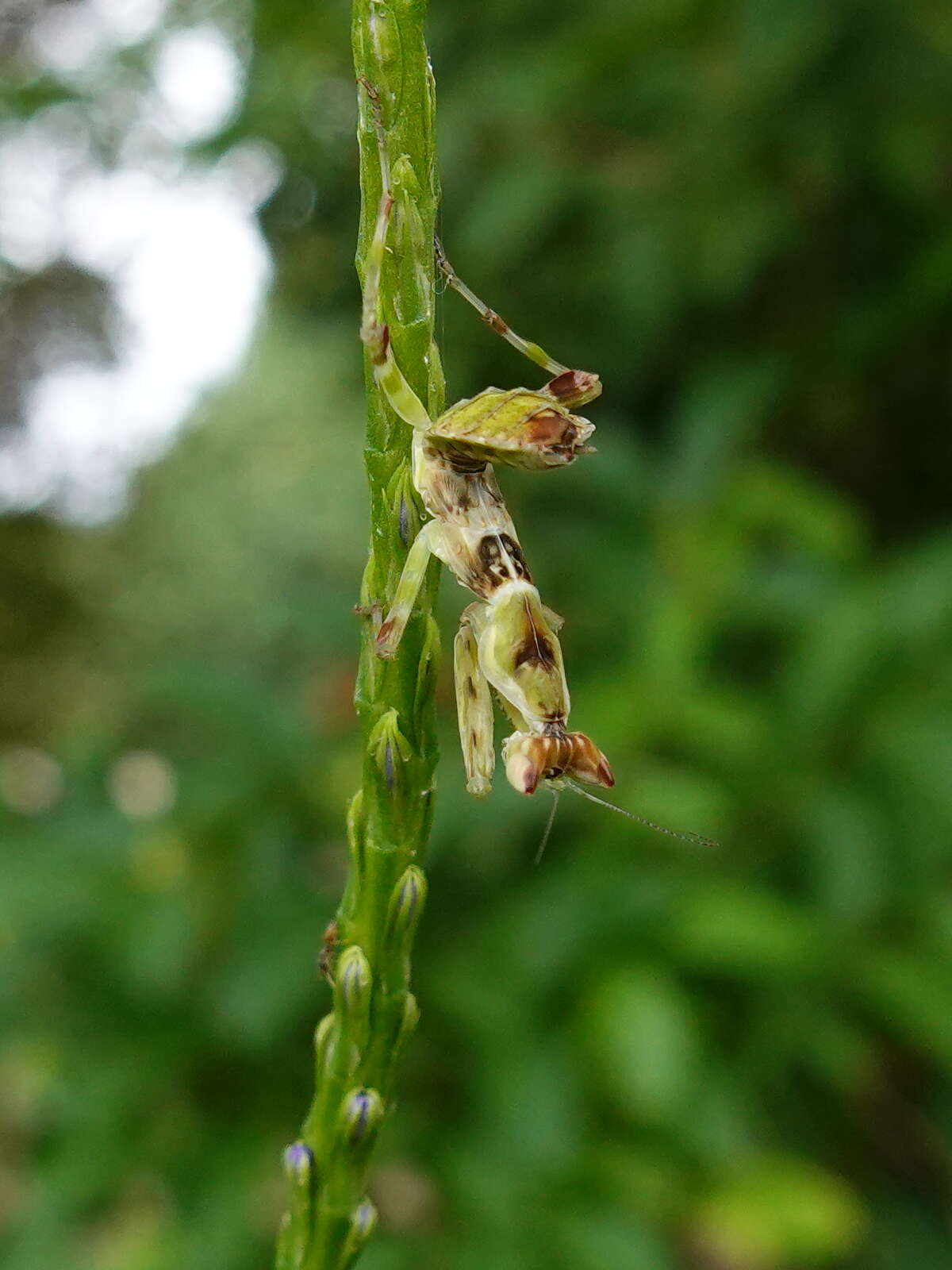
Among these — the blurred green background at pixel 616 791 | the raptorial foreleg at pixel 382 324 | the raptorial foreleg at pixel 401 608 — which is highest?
the raptorial foreleg at pixel 382 324

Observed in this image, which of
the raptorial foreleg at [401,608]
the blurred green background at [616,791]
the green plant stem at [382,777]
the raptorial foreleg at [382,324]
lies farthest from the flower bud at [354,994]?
the blurred green background at [616,791]

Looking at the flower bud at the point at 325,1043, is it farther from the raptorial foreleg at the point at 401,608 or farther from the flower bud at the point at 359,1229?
the raptorial foreleg at the point at 401,608

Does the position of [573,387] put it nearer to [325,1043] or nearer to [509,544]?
[509,544]

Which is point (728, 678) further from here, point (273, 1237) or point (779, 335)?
point (273, 1237)

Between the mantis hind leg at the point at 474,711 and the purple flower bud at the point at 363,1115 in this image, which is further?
the mantis hind leg at the point at 474,711

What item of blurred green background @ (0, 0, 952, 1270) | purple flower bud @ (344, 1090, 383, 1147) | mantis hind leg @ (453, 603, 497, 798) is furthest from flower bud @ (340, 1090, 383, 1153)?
blurred green background @ (0, 0, 952, 1270)

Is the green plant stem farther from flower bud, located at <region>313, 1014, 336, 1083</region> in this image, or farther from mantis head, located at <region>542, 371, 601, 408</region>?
mantis head, located at <region>542, 371, 601, 408</region>

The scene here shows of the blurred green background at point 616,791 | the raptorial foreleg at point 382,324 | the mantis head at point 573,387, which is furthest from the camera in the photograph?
the blurred green background at point 616,791
